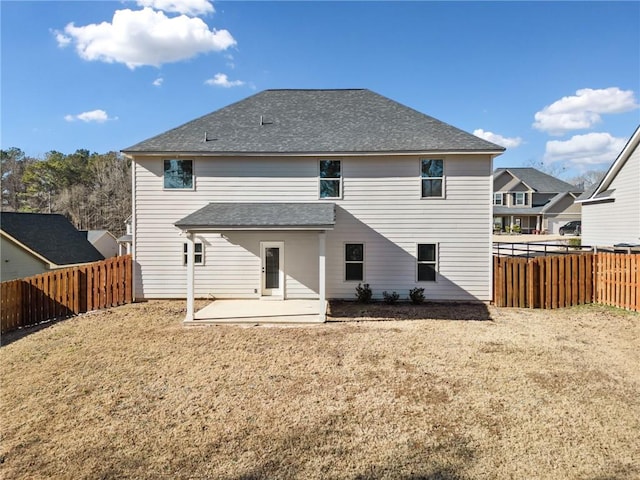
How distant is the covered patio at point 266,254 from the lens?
9.62 m

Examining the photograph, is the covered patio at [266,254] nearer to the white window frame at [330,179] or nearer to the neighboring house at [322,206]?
the neighboring house at [322,206]

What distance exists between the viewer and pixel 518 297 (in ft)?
37.1

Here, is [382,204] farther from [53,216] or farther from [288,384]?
[53,216]

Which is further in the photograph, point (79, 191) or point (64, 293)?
point (79, 191)

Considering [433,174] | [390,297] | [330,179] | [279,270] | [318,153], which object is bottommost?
[390,297]

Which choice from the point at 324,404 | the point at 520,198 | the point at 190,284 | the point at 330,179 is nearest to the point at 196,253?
the point at 190,284

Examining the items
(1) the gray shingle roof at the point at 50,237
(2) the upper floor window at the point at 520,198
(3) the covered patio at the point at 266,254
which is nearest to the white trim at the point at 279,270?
(3) the covered patio at the point at 266,254

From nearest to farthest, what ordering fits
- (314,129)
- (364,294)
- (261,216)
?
1. (261,216)
2. (364,294)
3. (314,129)

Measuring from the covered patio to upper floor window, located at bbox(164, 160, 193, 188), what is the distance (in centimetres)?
139

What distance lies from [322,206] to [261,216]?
2215 millimetres

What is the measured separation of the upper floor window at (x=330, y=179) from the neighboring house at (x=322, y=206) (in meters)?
0.04

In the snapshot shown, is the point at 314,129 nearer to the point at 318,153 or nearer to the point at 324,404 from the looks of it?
the point at 318,153

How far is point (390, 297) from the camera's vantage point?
38.3 feet

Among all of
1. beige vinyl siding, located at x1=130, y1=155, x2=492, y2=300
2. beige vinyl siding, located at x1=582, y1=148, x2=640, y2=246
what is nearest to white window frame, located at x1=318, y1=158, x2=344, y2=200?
beige vinyl siding, located at x1=130, y1=155, x2=492, y2=300
